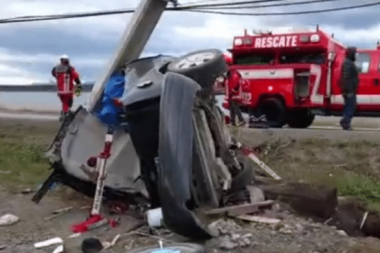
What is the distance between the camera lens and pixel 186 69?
19.1 feet

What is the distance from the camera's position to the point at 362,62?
1631 centimetres

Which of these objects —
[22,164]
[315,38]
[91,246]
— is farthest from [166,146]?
[315,38]

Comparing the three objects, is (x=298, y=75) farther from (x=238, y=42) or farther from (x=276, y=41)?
(x=238, y=42)

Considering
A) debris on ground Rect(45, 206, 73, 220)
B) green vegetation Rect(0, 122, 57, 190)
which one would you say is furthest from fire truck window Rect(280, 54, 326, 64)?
debris on ground Rect(45, 206, 73, 220)

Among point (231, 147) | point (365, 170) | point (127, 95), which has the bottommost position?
point (365, 170)

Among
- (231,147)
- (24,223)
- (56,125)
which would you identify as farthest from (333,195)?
(56,125)

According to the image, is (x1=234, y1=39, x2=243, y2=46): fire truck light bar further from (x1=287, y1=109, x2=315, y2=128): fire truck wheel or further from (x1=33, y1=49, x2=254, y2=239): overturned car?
(x1=33, y1=49, x2=254, y2=239): overturned car

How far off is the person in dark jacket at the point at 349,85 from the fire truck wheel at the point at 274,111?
7.09ft

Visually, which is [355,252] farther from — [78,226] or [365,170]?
[365,170]

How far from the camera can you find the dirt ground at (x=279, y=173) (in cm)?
523

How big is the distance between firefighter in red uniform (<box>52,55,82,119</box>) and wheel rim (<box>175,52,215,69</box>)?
9227 mm

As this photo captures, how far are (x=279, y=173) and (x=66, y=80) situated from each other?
7444 mm

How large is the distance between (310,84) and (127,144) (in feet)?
34.8

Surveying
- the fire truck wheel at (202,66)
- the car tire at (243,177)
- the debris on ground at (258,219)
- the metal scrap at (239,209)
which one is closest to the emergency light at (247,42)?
the car tire at (243,177)
